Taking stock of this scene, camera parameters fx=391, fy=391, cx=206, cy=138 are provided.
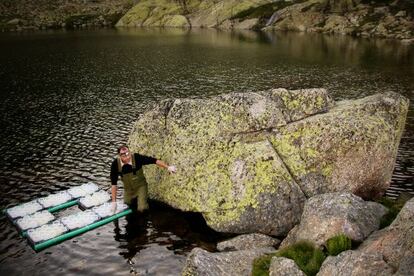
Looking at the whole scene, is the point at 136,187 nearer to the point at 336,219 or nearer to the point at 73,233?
the point at 73,233

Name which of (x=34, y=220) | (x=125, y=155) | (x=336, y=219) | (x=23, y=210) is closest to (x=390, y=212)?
(x=336, y=219)

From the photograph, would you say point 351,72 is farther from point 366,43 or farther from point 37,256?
point 37,256

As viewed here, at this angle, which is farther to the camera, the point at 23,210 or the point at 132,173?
the point at 23,210

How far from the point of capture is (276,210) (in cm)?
2180

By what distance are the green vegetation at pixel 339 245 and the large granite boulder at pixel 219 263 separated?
348 cm

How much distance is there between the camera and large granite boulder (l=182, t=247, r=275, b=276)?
16.2 m

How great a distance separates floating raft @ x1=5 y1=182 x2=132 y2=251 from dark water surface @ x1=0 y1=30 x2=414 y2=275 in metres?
0.64

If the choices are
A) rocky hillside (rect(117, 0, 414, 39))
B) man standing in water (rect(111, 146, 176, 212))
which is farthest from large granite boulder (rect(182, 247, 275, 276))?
rocky hillside (rect(117, 0, 414, 39))

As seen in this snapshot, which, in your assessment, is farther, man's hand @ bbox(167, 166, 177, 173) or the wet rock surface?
man's hand @ bbox(167, 166, 177, 173)

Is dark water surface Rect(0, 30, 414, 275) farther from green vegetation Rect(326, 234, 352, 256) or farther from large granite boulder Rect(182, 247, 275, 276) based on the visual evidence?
green vegetation Rect(326, 234, 352, 256)

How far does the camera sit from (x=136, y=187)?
939 inches

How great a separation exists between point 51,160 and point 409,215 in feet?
98.4

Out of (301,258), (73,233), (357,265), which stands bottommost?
(73,233)

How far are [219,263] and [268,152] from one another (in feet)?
26.5
